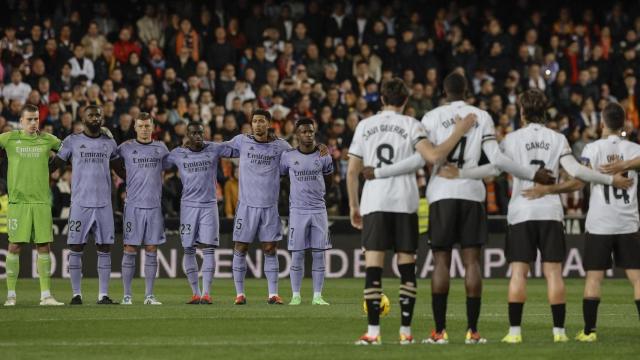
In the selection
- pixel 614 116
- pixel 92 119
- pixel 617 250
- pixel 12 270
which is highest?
pixel 92 119

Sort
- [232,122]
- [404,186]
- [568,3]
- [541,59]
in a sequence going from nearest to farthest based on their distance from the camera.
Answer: [404,186] < [232,122] < [541,59] < [568,3]

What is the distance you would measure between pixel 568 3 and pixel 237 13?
937 cm

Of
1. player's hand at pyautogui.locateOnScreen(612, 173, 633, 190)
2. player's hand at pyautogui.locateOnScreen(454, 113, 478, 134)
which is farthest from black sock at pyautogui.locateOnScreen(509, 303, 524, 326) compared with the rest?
player's hand at pyautogui.locateOnScreen(454, 113, 478, 134)

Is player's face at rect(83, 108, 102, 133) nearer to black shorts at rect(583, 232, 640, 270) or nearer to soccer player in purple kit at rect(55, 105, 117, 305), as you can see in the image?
soccer player in purple kit at rect(55, 105, 117, 305)

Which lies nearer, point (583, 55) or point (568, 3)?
Answer: point (583, 55)

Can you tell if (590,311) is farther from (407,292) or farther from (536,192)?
(407,292)

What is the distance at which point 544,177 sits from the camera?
1163 cm

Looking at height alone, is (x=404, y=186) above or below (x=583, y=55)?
below

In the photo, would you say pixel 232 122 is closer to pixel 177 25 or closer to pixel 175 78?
pixel 175 78

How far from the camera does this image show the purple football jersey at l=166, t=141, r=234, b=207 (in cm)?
1730

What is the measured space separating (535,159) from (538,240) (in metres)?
0.74

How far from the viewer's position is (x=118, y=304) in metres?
16.8

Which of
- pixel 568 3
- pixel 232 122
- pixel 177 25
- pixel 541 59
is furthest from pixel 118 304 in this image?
pixel 568 3

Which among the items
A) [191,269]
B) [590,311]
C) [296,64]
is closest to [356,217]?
[590,311]
